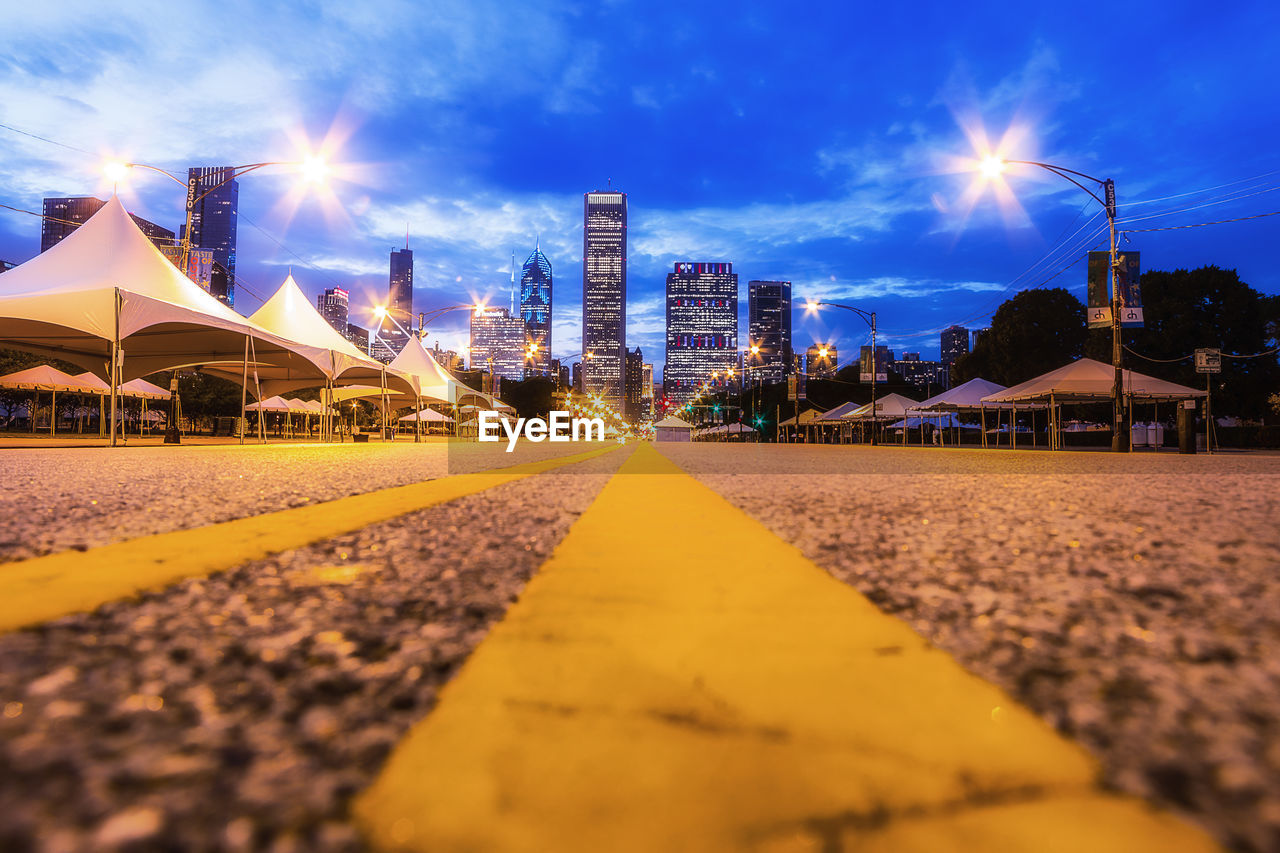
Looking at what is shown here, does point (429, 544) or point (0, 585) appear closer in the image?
point (0, 585)

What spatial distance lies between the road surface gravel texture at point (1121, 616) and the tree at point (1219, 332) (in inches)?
1529

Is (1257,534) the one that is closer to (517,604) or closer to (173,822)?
(517,604)

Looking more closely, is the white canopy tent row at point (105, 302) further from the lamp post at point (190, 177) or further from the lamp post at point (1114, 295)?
the lamp post at point (1114, 295)

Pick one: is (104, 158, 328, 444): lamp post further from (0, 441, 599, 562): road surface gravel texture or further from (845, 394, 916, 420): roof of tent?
(845, 394, 916, 420): roof of tent

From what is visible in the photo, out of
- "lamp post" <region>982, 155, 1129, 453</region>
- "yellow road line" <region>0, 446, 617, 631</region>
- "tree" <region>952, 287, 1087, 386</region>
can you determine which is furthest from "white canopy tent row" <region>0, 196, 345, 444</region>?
"tree" <region>952, 287, 1087, 386</region>

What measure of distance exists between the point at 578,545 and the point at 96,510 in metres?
3.06

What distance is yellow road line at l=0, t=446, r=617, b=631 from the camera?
1.62 metres

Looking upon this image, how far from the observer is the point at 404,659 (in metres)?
1.24

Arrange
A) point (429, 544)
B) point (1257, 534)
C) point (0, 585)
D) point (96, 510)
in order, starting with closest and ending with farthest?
1. point (0, 585)
2. point (429, 544)
3. point (1257, 534)
4. point (96, 510)

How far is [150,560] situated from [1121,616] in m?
3.02

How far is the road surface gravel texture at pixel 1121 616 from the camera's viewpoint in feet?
2.68

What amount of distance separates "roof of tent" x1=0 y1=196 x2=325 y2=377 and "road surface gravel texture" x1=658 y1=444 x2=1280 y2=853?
1742cm

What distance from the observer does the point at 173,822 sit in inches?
25.2

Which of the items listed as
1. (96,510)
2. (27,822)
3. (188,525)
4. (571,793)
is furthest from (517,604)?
(96,510)
